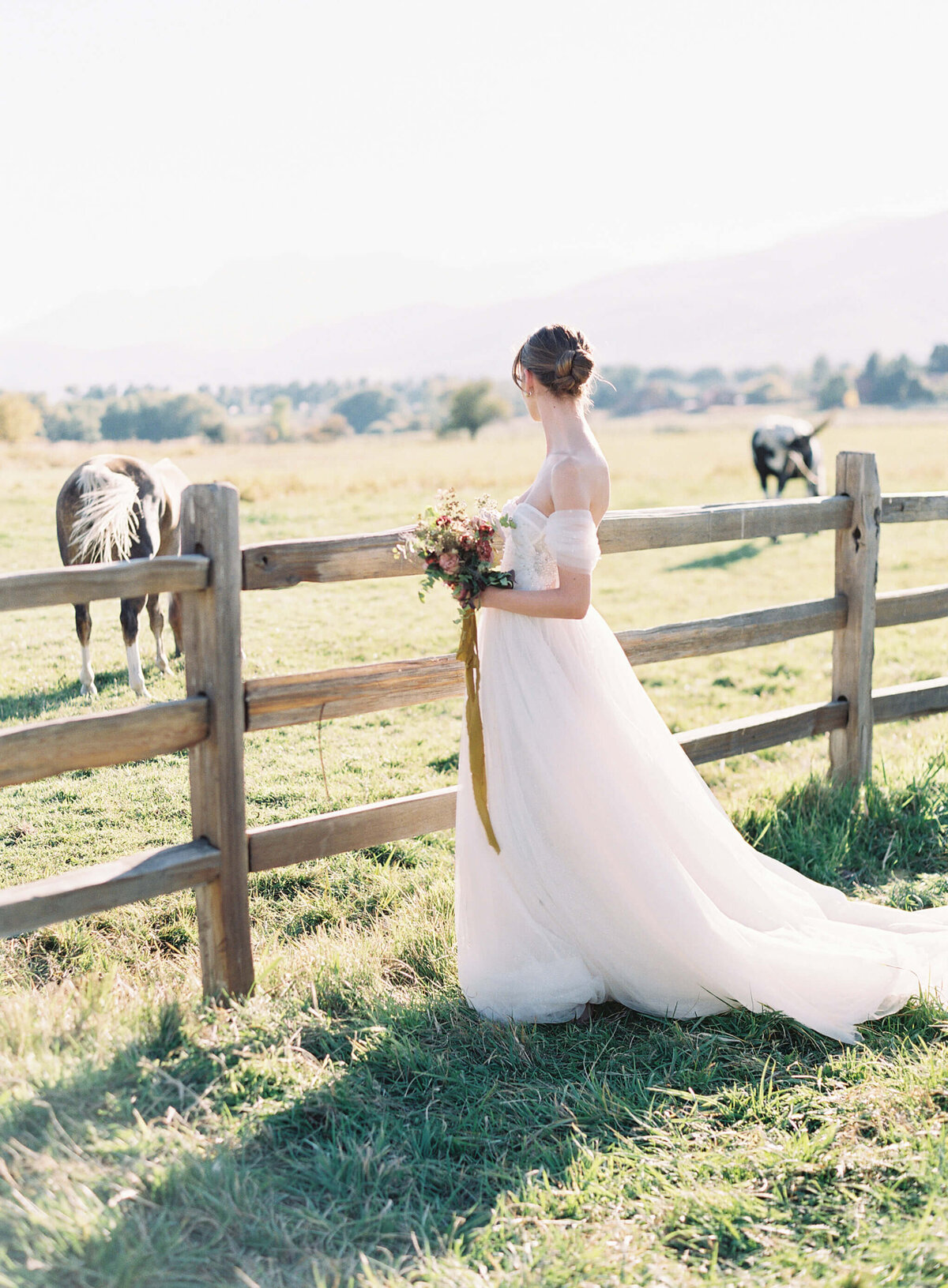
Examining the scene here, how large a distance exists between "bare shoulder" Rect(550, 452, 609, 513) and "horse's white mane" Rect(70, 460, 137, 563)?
18.4 feet

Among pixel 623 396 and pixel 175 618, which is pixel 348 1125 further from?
pixel 623 396

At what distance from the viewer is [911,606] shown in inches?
234

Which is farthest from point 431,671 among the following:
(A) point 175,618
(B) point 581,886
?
(A) point 175,618

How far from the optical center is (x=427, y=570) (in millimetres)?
3479

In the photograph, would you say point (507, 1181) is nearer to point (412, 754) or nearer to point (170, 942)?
point (170, 942)

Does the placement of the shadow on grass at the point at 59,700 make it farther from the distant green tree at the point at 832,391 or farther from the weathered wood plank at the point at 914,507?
the distant green tree at the point at 832,391

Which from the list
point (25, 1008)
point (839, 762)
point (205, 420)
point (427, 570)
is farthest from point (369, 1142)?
point (205, 420)

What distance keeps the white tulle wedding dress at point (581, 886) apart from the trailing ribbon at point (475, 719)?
0.04m

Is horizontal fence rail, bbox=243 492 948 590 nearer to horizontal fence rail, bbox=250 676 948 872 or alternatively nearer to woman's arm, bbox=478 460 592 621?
woman's arm, bbox=478 460 592 621

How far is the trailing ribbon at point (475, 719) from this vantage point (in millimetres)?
3588

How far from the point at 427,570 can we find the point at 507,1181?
1.87 m

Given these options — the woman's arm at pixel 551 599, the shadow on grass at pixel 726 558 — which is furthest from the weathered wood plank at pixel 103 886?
the shadow on grass at pixel 726 558

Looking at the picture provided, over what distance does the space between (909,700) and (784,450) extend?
13.7m

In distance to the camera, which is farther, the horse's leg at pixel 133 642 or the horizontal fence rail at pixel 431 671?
the horse's leg at pixel 133 642
